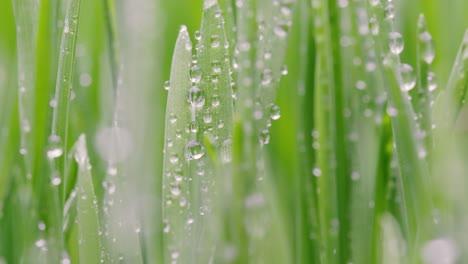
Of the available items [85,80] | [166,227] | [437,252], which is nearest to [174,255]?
[166,227]

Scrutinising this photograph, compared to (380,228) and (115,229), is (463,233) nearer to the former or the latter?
(380,228)

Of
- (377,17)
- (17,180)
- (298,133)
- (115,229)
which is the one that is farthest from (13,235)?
(377,17)

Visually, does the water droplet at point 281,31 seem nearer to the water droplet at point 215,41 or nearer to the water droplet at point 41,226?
the water droplet at point 215,41

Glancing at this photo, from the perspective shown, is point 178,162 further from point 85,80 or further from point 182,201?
point 85,80

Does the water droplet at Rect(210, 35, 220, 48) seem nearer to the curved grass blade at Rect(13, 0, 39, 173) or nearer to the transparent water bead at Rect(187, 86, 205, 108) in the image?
the transparent water bead at Rect(187, 86, 205, 108)

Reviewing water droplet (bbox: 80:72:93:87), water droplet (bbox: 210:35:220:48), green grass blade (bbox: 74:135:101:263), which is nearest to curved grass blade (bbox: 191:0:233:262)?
water droplet (bbox: 210:35:220:48)

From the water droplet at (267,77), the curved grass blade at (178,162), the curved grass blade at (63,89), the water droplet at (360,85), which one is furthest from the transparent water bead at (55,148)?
the water droplet at (360,85)

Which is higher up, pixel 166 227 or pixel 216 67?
pixel 216 67
